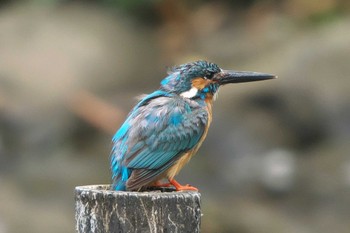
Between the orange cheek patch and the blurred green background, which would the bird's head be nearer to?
the orange cheek patch

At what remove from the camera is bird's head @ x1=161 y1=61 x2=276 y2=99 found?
17.7 ft

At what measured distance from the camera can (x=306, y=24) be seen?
1206 centimetres

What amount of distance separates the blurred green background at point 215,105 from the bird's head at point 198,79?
4.25 meters

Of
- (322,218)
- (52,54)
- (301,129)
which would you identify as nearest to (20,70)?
(52,54)

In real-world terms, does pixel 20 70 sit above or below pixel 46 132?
above

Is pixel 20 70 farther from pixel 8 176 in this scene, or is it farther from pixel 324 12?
pixel 324 12

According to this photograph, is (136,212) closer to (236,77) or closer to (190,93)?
(190,93)

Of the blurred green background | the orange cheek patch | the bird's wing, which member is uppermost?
the blurred green background

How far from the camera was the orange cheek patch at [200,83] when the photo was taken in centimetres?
543

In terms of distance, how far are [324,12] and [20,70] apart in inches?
160

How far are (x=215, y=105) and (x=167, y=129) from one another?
569 centimetres

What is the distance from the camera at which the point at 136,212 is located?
366cm

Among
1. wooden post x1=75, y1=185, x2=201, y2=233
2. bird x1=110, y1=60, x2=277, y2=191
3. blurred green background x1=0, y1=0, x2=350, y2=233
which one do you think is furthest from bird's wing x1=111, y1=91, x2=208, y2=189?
blurred green background x1=0, y1=0, x2=350, y2=233

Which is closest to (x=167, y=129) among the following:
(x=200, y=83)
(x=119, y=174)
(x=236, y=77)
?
(x=119, y=174)
